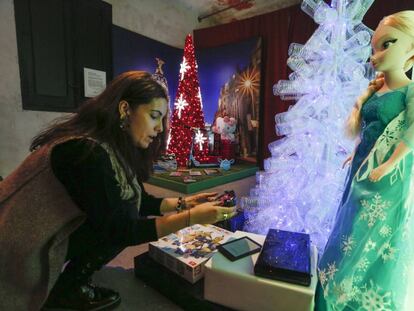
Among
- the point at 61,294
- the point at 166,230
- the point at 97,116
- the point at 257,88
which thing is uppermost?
the point at 257,88

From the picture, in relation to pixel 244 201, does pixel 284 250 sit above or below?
above

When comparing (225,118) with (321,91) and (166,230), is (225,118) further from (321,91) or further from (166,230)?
(166,230)

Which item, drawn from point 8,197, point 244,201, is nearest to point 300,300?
point 8,197

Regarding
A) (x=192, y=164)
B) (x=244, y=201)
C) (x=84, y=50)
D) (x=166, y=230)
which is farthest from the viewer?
(x=192, y=164)

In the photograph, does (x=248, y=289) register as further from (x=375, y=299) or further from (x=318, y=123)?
(x=318, y=123)

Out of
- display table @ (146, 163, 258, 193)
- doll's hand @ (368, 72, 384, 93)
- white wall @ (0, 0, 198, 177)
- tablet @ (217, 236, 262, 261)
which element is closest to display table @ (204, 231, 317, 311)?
tablet @ (217, 236, 262, 261)

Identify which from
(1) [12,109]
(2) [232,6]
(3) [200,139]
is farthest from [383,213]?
(2) [232,6]

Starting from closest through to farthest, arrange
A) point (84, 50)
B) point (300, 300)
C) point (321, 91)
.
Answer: point (300, 300) < point (321, 91) < point (84, 50)

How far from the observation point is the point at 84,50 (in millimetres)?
2213

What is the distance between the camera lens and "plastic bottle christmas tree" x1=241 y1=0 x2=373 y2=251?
1.37 meters

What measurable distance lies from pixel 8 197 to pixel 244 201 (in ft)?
4.52

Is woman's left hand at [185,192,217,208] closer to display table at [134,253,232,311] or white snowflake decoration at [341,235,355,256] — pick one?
display table at [134,253,232,311]

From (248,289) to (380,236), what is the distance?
42 centimetres

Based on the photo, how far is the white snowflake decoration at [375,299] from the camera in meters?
0.70
